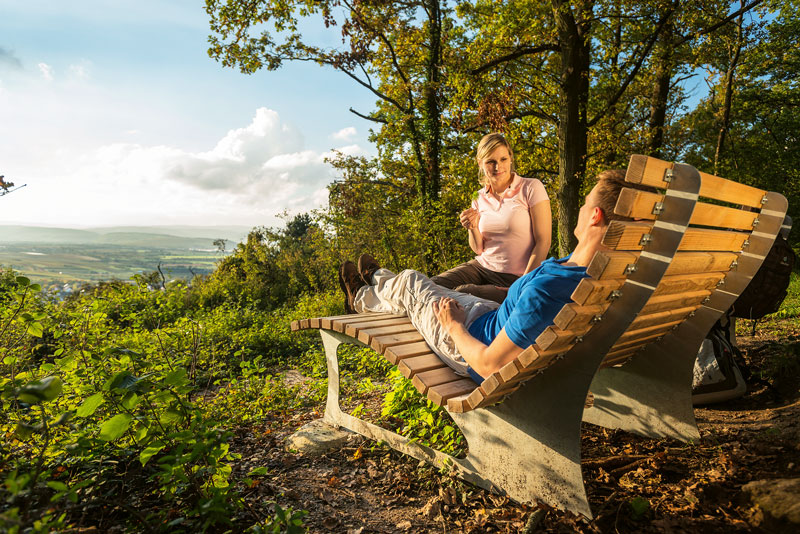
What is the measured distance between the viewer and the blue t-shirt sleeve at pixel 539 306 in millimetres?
2174

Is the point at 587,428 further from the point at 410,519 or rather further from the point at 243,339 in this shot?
the point at 243,339

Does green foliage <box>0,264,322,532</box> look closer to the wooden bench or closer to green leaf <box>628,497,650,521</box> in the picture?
the wooden bench

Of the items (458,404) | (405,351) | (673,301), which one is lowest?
(458,404)

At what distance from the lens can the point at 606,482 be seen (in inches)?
98.9

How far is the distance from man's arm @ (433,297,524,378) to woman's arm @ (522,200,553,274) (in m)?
1.45

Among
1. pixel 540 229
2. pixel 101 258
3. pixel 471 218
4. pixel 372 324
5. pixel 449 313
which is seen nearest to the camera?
pixel 449 313

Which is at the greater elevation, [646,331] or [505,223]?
[505,223]

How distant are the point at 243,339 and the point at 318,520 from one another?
4.78m

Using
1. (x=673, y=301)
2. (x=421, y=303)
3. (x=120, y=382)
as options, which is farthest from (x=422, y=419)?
(x=120, y=382)

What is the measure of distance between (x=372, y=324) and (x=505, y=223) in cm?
149

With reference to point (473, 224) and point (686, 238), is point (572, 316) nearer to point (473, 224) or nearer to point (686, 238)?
point (686, 238)

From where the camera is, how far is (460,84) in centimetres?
928

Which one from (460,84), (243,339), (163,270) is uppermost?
(460,84)

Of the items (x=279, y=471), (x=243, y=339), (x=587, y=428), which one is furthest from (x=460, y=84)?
(x=279, y=471)
